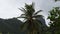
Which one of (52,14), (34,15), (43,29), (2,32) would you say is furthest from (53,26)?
(2,32)

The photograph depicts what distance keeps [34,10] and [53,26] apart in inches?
331

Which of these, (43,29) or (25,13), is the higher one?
(25,13)

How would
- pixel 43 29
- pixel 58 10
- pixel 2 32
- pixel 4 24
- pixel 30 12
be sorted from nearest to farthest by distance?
1. pixel 30 12
2. pixel 58 10
3. pixel 43 29
4. pixel 2 32
5. pixel 4 24

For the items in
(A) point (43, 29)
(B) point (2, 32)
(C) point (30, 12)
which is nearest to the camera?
(C) point (30, 12)

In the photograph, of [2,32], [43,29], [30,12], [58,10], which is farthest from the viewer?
[2,32]

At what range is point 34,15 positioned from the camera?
58.4 meters

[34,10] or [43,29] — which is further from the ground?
[34,10]

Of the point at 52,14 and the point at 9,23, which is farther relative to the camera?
the point at 9,23

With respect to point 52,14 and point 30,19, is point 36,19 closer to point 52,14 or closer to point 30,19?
point 30,19

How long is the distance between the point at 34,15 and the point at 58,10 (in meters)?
6.58

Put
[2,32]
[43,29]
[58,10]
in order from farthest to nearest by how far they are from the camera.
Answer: [2,32] → [43,29] → [58,10]

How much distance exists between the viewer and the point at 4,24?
107 m

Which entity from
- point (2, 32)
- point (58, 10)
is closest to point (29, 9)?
point (58, 10)

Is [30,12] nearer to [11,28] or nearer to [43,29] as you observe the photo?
[43,29]
